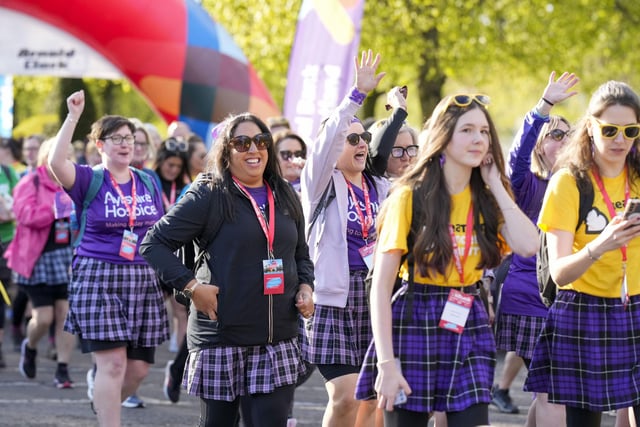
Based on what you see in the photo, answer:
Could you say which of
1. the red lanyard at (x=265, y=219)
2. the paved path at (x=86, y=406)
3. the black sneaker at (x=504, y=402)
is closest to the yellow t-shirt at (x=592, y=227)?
the red lanyard at (x=265, y=219)

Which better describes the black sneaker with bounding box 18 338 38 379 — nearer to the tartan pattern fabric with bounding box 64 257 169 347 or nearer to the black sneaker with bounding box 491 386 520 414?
the tartan pattern fabric with bounding box 64 257 169 347

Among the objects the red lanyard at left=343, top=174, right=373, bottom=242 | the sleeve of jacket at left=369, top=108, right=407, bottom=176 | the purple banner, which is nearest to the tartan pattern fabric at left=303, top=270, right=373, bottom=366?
the red lanyard at left=343, top=174, right=373, bottom=242

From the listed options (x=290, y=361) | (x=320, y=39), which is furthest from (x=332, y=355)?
(x=320, y=39)

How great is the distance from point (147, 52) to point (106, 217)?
6.71 metres

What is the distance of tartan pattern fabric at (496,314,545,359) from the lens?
22.8 ft

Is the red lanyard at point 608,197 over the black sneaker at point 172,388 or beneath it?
over

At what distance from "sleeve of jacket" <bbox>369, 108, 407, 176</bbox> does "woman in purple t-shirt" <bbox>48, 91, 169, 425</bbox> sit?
62.1 inches

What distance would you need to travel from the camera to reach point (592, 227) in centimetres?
512

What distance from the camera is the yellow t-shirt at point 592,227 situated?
508cm

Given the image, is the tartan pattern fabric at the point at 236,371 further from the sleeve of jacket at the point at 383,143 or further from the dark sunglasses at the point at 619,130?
the dark sunglasses at the point at 619,130

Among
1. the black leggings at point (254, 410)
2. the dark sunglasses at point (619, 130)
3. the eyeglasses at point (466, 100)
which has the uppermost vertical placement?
the eyeglasses at point (466, 100)

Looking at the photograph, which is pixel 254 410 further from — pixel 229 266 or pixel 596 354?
pixel 596 354

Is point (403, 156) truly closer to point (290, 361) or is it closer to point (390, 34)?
point (290, 361)

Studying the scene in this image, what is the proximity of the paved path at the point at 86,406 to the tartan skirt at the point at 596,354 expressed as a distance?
316 cm
